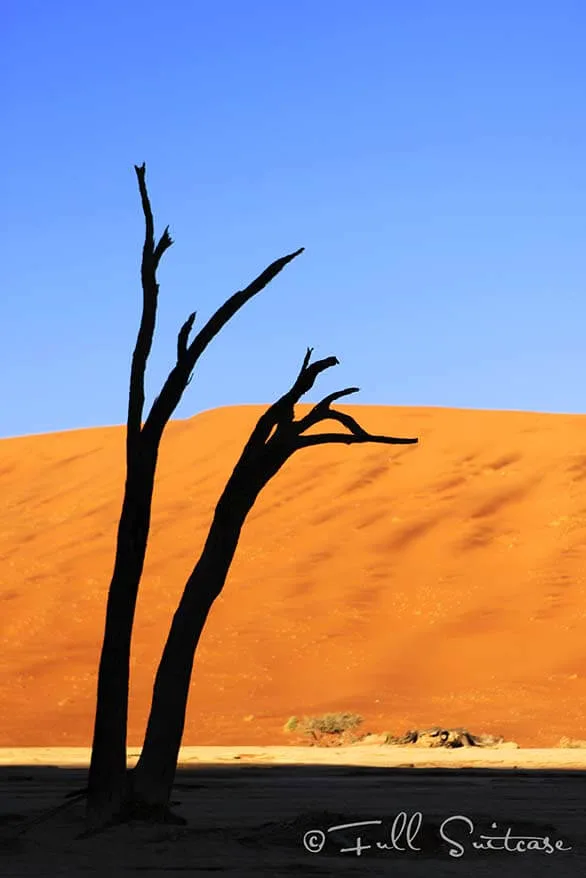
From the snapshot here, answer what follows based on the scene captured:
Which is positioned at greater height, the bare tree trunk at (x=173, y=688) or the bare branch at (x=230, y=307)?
the bare branch at (x=230, y=307)

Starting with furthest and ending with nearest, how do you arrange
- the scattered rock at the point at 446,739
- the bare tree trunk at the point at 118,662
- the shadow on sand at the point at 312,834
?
1. the scattered rock at the point at 446,739
2. the bare tree trunk at the point at 118,662
3. the shadow on sand at the point at 312,834

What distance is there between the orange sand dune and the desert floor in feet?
20.4

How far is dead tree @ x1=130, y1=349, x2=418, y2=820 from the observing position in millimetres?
10805

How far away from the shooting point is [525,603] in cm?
3259

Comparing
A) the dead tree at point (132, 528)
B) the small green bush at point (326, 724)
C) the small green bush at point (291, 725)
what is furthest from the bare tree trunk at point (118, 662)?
the small green bush at point (291, 725)

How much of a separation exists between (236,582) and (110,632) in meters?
25.1

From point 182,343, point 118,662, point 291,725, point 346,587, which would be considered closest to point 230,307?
point 182,343

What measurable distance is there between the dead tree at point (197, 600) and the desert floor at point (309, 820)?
42cm

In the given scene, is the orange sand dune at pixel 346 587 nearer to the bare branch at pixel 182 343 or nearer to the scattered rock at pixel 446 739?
the scattered rock at pixel 446 739

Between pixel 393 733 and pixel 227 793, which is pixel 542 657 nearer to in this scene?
pixel 393 733

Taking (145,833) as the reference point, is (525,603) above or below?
above

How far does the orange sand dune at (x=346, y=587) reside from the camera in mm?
26703

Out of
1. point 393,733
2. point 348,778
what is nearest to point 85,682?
point 393,733

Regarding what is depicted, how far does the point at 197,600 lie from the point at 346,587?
2406cm
